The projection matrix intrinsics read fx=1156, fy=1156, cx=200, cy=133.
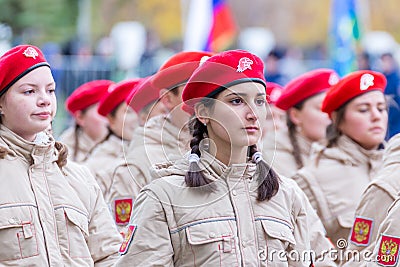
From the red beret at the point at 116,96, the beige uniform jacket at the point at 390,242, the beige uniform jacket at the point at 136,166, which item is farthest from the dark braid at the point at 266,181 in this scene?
the red beret at the point at 116,96

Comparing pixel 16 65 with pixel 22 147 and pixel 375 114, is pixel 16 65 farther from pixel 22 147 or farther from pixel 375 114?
pixel 375 114

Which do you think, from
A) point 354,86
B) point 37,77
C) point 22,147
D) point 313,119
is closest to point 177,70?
point 37,77

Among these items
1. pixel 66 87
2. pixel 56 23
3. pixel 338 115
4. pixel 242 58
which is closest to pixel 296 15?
pixel 56 23

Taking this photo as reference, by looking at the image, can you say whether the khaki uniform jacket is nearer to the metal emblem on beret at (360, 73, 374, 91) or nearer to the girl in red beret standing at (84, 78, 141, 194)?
the metal emblem on beret at (360, 73, 374, 91)

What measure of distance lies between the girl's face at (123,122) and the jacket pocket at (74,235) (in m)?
3.33

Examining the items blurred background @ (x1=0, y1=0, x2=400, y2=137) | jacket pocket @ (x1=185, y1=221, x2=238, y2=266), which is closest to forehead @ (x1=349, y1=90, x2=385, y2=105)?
jacket pocket @ (x1=185, y1=221, x2=238, y2=266)

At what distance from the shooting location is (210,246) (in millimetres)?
5773

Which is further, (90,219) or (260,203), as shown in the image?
(90,219)

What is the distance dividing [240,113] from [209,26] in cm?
1199

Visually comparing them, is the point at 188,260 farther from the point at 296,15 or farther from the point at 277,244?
the point at 296,15

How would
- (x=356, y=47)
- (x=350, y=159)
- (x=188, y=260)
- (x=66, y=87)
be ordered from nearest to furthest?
(x=188, y=260), (x=350, y=159), (x=356, y=47), (x=66, y=87)

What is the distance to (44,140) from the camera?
6.71m

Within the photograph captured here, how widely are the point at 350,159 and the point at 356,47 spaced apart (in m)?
9.22

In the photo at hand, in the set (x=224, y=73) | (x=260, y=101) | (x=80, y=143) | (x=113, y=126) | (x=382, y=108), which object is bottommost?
(x=80, y=143)
